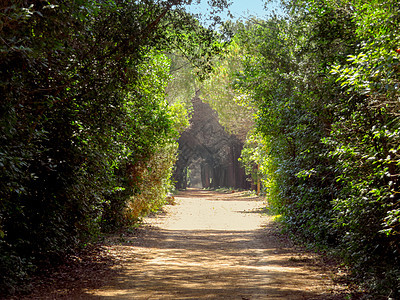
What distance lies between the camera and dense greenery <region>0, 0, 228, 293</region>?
19.0ft

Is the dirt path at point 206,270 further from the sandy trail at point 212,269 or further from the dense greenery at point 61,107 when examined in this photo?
the dense greenery at point 61,107

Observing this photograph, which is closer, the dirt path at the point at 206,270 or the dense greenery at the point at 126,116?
the dense greenery at the point at 126,116

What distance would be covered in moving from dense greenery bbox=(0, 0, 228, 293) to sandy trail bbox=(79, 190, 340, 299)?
1.56m

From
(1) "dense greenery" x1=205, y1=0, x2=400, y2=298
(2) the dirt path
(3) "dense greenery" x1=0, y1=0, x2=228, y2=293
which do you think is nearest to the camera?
(3) "dense greenery" x1=0, y1=0, x2=228, y2=293

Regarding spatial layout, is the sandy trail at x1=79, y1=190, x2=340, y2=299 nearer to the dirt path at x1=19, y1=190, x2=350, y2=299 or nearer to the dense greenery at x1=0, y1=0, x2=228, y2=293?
the dirt path at x1=19, y1=190, x2=350, y2=299

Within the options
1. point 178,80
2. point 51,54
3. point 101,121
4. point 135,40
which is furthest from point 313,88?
point 178,80

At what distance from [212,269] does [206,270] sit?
174mm

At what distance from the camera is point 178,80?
37594 millimetres

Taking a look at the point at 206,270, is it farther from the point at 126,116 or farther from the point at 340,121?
the point at 340,121

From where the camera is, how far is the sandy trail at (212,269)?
280 inches

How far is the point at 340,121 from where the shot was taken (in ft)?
25.3

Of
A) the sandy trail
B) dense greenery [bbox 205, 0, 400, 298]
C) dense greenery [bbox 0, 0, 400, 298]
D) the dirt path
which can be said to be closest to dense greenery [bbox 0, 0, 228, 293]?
dense greenery [bbox 0, 0, 400, 298]

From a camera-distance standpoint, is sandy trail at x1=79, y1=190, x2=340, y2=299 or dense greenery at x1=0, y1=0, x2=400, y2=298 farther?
sandy trail at x1=79, y1=190, x2=340, y2=299

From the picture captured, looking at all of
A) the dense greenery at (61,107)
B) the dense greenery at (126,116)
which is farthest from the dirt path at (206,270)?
the dense greenery at (61,107)
